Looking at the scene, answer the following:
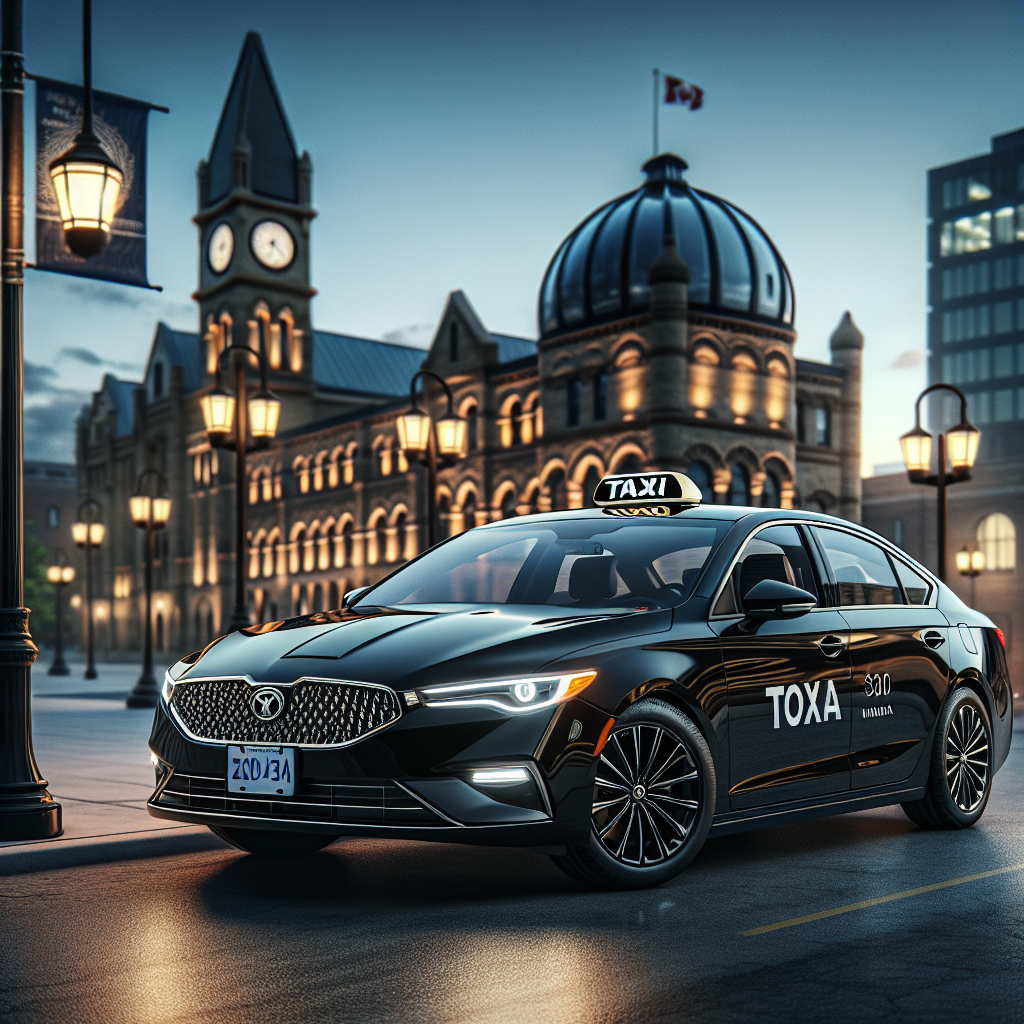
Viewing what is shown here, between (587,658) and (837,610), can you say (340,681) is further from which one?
(837,610)

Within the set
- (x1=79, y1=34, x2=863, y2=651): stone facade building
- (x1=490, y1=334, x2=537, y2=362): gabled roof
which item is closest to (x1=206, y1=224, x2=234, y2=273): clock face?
(x1=79, y1=34, x2=863, y2=651): stone facade building

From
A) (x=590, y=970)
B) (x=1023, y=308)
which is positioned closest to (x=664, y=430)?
(x=590, y=970)

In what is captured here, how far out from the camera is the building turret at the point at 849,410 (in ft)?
167

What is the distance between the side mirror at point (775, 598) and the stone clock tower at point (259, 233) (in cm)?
6447

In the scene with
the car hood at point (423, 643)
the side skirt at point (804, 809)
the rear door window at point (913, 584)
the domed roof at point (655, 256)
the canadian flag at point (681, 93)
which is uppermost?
the canadian flag at point (681, 93)

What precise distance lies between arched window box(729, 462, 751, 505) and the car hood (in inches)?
1548

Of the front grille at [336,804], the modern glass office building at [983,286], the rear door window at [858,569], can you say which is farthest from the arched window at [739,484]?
the modern glass office building at [983,286]

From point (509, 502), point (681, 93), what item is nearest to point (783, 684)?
point (509, 502)

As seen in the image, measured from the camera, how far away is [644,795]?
233 inches

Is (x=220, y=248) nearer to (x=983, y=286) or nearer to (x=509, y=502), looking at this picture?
(x=509, y=502)

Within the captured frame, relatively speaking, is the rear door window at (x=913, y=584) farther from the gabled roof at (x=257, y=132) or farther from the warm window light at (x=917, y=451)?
the gabled roof at (x=257, y=132)

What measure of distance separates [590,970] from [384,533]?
53.4 metres

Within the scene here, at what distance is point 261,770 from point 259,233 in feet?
223

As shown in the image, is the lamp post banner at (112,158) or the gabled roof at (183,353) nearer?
the lamp post banner at (112,158)
